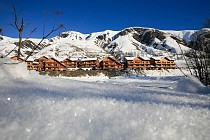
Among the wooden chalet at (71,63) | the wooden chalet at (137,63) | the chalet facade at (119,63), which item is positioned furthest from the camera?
the wooden chalet at (71,63)

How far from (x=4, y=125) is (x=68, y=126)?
26cm

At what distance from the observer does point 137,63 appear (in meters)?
57.5

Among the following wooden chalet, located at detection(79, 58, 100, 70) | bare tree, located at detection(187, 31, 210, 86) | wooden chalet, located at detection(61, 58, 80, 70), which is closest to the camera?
bare tree, located at detection(187, 31, 210, 86)

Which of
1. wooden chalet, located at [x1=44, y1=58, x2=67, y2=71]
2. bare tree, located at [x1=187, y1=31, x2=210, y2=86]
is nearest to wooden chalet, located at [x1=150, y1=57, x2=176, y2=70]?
wooden chalet, located at [x1=44, y1=58, x2=67, y2=71]

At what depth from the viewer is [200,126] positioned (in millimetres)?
852

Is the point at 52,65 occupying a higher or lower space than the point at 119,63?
lower

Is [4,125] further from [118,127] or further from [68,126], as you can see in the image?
[118,127]

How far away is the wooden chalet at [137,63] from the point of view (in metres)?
56.6

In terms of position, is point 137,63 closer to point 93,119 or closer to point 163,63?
point 163,63

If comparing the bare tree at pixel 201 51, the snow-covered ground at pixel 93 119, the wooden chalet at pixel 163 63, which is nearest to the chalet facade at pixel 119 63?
the wooden chalet at pixel 163 63

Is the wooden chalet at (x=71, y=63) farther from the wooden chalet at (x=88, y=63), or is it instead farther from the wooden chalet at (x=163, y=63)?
the wooden chalet at (x=163, y=63)

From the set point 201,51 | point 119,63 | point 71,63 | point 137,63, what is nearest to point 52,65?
point 71,63

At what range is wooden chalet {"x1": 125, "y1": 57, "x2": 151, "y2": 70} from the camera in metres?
56.6

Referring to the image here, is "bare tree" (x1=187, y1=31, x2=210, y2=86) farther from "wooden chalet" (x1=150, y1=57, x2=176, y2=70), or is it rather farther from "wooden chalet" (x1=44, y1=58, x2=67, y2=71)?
"wooden chalet" (x1=150, y1=57, x2=176, y2=70)
